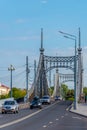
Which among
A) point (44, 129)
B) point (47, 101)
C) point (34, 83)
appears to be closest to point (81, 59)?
point (34, 83)

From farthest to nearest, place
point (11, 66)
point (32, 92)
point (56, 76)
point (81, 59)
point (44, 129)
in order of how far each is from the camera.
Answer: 1. point (56, 76)
2. point (81, 59)
3. point (32, 92)
4. point (11, 66)
5. point (44, 129)

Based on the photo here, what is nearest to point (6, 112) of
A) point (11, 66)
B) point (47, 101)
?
point (11, 66)

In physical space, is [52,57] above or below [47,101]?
above

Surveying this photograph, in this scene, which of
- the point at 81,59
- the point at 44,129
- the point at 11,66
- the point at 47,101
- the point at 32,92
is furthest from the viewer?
the point at 81,59

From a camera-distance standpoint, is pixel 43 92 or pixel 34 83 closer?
pixel 34 83

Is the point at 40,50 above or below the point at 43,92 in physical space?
above

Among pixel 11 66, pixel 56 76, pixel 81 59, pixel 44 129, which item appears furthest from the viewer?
pixel 56 76

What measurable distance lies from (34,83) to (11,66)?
37119 mm

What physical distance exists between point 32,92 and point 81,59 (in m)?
Answer: 17.9

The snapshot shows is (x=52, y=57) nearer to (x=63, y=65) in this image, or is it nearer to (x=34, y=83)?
(x=63, y=65)

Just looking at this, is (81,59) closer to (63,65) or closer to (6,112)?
(63,65)

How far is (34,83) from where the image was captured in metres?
Result: 122

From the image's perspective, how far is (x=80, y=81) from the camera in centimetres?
12694

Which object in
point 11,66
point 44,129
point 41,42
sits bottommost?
point 44,129
